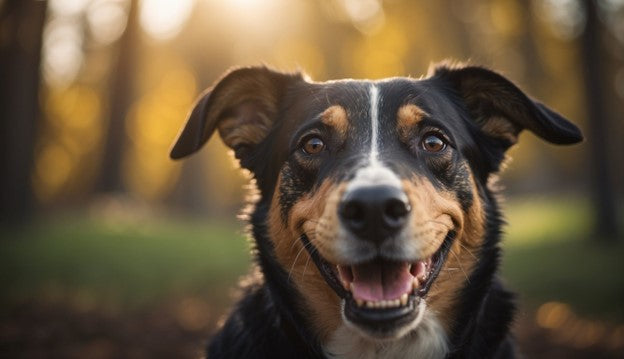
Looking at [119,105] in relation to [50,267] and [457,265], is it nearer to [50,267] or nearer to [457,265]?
[50,267]

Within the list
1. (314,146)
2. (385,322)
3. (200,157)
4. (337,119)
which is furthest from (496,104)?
(200,157)

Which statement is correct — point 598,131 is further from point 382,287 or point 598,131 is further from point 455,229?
point 382,287

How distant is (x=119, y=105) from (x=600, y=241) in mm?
13926

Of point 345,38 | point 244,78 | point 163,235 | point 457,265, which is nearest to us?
point 457,265

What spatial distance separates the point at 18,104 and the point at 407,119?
13509 mm

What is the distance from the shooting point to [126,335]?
7.08m

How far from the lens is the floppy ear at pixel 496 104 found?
13.3 ft

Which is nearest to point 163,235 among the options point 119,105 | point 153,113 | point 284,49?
point 119,105

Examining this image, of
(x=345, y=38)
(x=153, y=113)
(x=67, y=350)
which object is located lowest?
(x=153, y=113)

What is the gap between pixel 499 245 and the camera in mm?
4070

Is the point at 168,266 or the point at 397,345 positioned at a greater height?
the point at 397,345

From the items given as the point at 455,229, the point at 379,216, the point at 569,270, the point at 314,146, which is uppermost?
the point at 314,146

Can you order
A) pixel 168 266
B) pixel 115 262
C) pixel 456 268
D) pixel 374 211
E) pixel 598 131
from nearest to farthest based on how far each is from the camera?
1. pixel 374 211
2. pixel 456 268
3. pixel 115 262
4. pixel 168 266
5. pixel 598 131

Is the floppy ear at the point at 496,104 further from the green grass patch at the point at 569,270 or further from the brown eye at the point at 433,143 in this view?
the green grass patch at the point at 569,270
